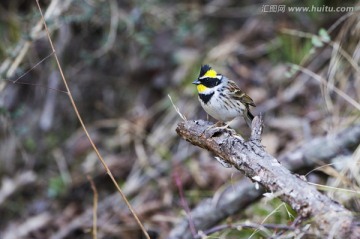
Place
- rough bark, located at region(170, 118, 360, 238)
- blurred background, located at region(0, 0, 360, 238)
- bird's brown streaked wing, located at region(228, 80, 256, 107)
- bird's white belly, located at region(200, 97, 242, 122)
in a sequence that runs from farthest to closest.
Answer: blurred background, located at region(0, 0, 360, 238), bird's brown streaked wing, located at region(228, 80, 256, 107), bird's white belly, located at region(200, 97, 242, 122), rough bark, located at region(170, 118, 360, 238)

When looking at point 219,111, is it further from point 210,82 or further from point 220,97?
point 210,82

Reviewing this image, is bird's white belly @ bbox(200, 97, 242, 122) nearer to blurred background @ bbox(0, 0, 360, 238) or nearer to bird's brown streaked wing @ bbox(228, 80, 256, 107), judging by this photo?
bird's brown streaked wing @ bbox(228, 80, 256, 107)

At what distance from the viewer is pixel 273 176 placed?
2.36 meters

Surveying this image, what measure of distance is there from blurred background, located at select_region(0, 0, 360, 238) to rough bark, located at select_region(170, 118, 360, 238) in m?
2.19

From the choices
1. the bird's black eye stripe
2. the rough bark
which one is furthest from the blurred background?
the rough bark

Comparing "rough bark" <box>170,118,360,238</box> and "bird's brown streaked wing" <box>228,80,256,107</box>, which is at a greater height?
"bird's brown streaked wing" <box>228,80,256,107</box>

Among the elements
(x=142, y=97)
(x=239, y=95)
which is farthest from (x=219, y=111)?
(x=142, y=97)

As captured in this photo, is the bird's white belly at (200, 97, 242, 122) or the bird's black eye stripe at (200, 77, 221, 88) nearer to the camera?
the bird's white belly at (200, 97, 242, 122)

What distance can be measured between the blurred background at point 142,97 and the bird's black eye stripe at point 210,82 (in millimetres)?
1382

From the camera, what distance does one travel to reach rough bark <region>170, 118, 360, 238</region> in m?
2.07

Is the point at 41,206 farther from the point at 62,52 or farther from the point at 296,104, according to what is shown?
the point at 296,104

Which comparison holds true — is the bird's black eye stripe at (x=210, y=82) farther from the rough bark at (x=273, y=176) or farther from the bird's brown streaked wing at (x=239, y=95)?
the rough bark at (x=273, y=176)

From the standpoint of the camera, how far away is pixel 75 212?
583cm

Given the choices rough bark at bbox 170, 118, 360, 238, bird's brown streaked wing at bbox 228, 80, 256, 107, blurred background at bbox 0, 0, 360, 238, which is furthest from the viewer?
blurred background at bbox 0, 0, 360, 238
